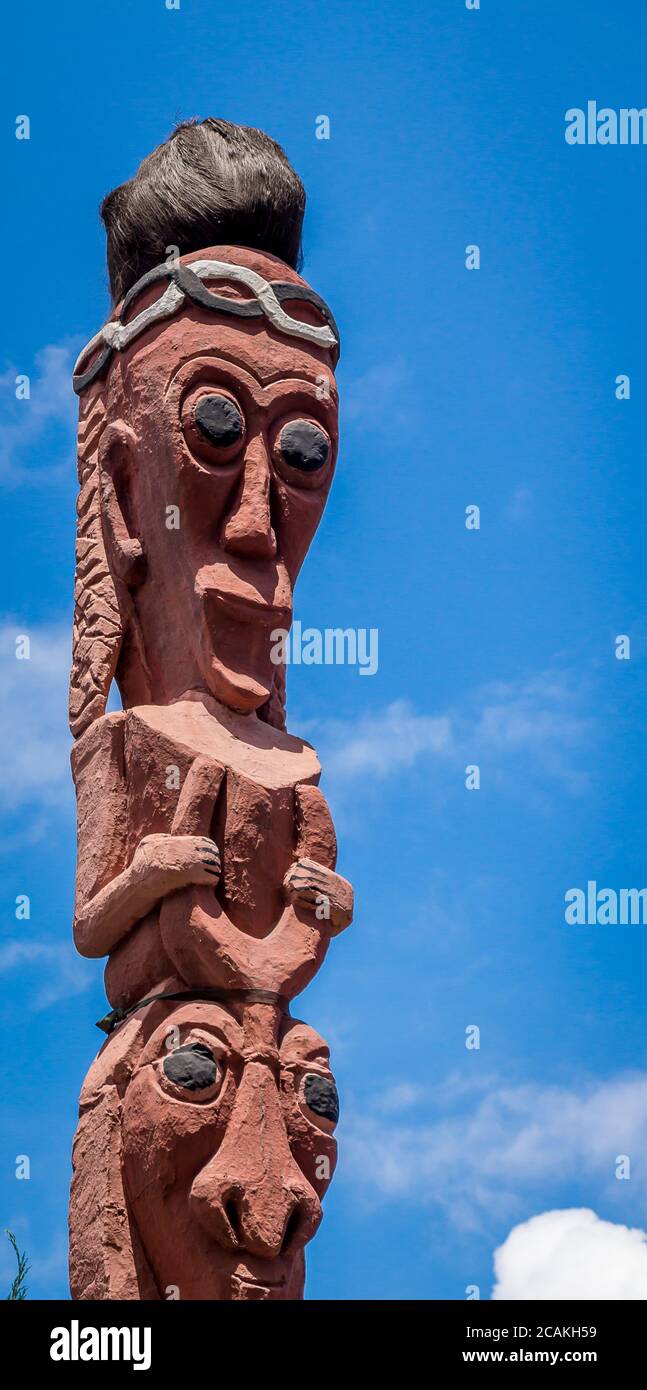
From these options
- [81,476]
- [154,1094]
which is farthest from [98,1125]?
[81,476]

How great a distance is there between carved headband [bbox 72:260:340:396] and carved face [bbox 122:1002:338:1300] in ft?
12.9

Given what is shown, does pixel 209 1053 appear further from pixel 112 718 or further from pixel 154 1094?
pixel 112 718

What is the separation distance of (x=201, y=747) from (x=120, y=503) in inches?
71.3

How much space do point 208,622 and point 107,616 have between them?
779mm

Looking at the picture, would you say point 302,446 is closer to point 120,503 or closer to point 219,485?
point 219,485

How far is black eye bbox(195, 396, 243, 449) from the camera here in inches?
448

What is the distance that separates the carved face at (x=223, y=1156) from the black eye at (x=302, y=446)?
3.10m

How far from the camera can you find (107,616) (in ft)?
38.5

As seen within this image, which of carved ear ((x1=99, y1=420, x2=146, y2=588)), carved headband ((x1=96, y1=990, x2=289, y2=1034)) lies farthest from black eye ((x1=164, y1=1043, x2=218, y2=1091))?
carved ear ((x1=99, y1=420, x2=146, y2=588))

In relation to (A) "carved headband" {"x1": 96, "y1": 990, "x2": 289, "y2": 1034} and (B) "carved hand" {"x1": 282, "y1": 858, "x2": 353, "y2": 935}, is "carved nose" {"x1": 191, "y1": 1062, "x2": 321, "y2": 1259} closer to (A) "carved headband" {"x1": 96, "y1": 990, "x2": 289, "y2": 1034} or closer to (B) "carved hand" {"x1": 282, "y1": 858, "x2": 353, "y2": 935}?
(A) "carved headband" {"x1": 96, "y1": 990, "x2": 289, "y2": 1034}

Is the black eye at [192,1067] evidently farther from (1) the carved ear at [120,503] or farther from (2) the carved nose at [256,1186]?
(1) the carved ear at [120,503]
